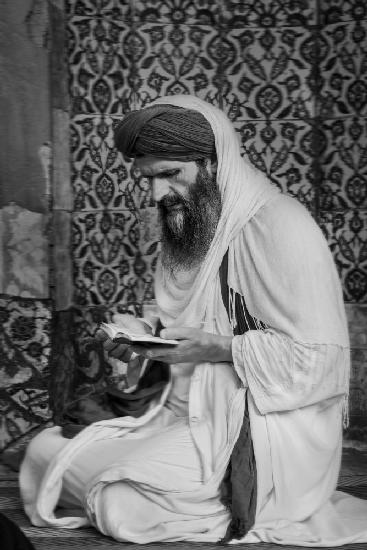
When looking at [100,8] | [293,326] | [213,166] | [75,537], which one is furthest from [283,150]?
[75,537]

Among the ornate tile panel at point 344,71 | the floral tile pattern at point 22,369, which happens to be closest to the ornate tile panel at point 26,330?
the floral tile pattern at point 22,369

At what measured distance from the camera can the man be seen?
12.4 ft

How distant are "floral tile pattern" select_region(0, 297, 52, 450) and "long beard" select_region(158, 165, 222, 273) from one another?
52.5 inches

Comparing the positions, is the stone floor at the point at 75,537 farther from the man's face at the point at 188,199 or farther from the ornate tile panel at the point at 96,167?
the ornate tile panel at the point at 96,167

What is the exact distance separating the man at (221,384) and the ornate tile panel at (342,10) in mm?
1837

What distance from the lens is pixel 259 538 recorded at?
373cm

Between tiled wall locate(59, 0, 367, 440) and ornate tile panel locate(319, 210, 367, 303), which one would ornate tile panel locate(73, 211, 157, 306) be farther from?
ornate tile panel locate(319, 210, 367, 303)

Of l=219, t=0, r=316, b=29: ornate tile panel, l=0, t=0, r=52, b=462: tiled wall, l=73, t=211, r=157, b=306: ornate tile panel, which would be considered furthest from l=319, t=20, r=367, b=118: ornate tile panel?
l=0, t=0, r=52, b=462: tiled wall

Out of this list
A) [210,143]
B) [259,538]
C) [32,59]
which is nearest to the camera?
[259,538]

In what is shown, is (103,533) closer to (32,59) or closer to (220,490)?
(220,490)

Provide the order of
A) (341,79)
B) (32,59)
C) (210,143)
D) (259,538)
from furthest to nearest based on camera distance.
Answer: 1. (341,79)
2. (32,59)
3. (210,143)
4. (259,538)

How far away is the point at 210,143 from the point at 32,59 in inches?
64.9

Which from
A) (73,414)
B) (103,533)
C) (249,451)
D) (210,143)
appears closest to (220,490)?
(249,451)

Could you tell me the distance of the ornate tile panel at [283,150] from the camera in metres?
5.77
